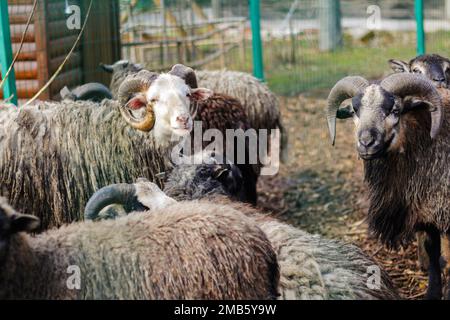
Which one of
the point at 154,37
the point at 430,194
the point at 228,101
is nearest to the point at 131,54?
the point at 154,37

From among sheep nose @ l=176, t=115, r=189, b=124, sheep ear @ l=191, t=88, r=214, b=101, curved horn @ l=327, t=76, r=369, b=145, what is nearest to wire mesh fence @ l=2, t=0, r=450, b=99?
sheep ear @ l=191, t=88, r=214, b=101

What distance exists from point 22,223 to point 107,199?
0.99m

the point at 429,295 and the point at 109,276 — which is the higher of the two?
the point at 109,276

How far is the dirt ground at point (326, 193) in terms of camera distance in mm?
6953

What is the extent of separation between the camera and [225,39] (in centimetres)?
1642

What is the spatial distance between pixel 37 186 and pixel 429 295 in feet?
10.4

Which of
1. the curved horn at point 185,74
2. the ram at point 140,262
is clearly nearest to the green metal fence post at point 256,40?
the curved horn at point 185,74

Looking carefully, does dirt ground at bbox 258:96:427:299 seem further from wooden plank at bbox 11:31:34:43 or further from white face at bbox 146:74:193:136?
wooden plank at bbox 11:31:34:43

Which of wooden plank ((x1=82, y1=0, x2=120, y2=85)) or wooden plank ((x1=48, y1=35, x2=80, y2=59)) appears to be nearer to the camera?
wooden plank ((x1=48, y1=35, x2=80, y2=59))

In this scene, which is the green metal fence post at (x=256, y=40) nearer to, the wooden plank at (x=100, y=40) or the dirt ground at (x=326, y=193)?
the dirt ground at (x=326, y=193)

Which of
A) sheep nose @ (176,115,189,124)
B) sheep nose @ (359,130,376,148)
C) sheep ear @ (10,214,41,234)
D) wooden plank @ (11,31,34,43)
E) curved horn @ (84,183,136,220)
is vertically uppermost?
wooden plank @ (11,31,34,43)

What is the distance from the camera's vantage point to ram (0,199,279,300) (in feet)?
12.6

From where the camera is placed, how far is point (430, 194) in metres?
5.70
